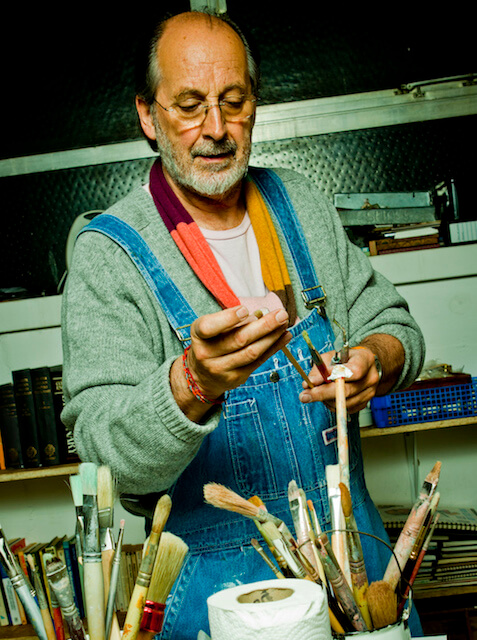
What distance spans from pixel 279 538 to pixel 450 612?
65.5 inches

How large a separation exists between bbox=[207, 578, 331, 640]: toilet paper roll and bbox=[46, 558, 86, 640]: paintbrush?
5.6 inches

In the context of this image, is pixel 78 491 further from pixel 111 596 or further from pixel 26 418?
pixel 26 418

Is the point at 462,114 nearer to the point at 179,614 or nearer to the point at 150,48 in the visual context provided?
the point at 150,48

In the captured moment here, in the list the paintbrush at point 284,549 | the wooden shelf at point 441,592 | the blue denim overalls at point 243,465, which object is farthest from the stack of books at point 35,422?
the paintbrush at point 284,549

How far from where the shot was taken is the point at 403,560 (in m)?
0.69

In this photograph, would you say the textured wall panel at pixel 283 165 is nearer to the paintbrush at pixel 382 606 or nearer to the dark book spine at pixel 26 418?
the dark book spine at pixel 26 418

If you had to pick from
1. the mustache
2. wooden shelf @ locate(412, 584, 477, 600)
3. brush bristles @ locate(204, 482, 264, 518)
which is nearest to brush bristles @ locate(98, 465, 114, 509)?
brush bristles @ locate(204, 482, 264, 518)

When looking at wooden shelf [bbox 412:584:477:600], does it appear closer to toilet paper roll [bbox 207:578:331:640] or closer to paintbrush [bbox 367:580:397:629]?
paintbrush [bbox 367:580:397:629]

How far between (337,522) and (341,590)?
9 centimetres

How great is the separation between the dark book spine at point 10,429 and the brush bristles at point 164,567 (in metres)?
1.57

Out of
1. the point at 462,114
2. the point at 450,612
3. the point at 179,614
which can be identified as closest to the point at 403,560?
the point at 179,614

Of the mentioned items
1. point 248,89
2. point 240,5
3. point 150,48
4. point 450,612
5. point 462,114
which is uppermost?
point 240,5

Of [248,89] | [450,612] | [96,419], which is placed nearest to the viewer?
[96,419]

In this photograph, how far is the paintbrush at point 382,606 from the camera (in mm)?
618
